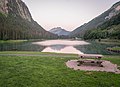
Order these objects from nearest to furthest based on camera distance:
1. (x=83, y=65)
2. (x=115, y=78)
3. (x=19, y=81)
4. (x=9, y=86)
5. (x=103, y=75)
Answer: (x=9, y=86) < (x=19, y=81) < (x=115, y=78) < (x=103, y=75) < (x=83, y=65)

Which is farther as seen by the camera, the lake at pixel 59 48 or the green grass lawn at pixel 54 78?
the lake at pixel 59 48

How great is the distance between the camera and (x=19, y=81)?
1555 centimetres

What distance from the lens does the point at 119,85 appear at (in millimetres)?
14883

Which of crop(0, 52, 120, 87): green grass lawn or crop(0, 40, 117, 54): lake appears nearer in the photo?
crop(0, 52, 120, 87): green grass lawn

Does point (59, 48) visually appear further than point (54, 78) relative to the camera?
Yes

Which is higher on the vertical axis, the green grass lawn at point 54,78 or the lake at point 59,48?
the green grass lawn at point 54,78

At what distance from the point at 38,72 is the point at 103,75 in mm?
7077

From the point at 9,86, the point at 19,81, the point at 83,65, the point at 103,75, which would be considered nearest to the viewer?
the point at 9,86

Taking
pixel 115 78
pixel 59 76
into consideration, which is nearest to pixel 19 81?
pixel 59 76

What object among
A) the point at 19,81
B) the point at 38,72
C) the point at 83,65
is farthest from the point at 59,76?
the point at 83,65

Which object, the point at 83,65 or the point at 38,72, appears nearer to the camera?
the point at 38,72

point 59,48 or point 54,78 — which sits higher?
point 54,78

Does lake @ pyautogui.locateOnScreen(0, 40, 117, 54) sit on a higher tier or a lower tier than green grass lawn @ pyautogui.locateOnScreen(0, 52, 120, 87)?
lower

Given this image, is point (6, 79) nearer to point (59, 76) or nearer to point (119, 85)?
point (59, 76)
